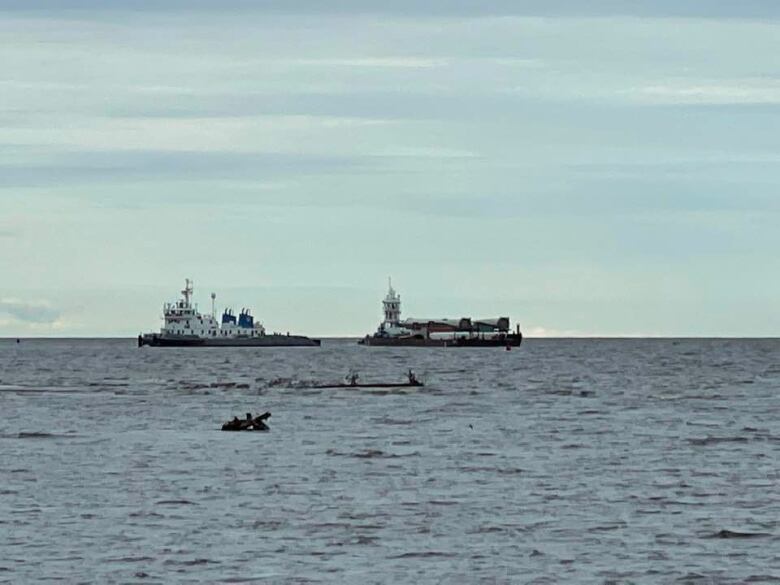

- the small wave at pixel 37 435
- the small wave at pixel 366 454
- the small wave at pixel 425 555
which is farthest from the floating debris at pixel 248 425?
the small wave at pixel 425 555

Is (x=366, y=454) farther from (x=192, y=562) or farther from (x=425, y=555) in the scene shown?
(x=192, y=562)

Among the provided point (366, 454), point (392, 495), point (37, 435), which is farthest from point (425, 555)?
point (37, 435)

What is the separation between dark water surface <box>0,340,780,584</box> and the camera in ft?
112

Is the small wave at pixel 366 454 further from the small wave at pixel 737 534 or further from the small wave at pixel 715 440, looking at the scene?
the small wave at pixel 737 534

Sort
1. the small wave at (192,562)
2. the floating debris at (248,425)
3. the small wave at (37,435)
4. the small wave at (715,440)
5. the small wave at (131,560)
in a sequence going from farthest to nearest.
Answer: the floating debris at (248,425), the small wave at (37,435), the small wave at (715,440), the small wave at (131,560), the small wave at (192,562)

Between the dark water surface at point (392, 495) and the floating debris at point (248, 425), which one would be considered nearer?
the dark water surface at point (392, 495)

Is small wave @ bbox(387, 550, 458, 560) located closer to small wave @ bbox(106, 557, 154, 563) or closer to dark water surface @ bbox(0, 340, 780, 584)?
dark water surface @ bbox(0, 340, 780, 584)

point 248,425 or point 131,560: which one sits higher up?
point 248,425

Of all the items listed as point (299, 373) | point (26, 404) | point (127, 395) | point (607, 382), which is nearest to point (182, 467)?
point (26, 404)

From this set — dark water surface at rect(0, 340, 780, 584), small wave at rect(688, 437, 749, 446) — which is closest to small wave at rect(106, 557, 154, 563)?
dark water surface at rect(0, 340, 780, 584)

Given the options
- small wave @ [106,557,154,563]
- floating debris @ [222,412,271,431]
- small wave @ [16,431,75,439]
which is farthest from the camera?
floating debris @ [222,412,271,431]

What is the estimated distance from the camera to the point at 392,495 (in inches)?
1784

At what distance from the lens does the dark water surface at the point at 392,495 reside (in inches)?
→ 1340

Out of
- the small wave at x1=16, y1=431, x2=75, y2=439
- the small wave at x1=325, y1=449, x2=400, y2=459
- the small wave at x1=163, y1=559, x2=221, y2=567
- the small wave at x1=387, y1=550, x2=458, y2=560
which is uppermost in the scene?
the small wave at x1=16, y1=431, x2=75, y2=439
